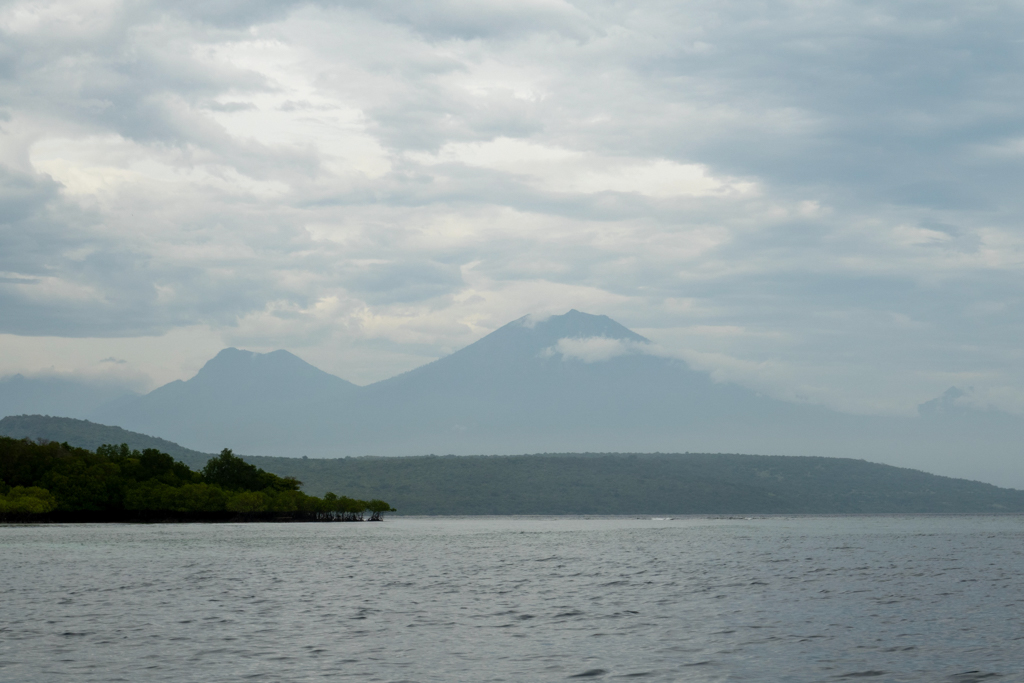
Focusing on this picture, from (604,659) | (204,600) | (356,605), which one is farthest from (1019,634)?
(204,600)

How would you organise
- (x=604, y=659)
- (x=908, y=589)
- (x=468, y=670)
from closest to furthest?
(x=468, y=670) → (x=604, y=659) → (x=908, y=589)

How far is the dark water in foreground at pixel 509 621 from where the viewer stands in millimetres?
34312

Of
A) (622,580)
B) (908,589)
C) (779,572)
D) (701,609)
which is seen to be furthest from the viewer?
(779,572)

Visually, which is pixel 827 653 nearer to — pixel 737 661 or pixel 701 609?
pixel 737 661

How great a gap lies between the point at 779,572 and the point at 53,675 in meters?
62.2

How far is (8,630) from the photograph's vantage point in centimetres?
4306

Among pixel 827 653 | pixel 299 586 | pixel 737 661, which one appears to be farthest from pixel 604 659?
pixel 299 586

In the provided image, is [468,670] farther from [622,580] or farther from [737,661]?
[622,580]

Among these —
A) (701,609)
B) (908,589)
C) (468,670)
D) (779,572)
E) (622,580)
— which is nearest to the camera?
(468,670)

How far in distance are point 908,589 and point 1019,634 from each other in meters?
23.1

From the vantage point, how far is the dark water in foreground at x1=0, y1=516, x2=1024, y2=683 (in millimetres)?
34312

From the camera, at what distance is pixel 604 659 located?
36594 mm

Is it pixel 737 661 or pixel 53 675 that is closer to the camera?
pixel 53 675

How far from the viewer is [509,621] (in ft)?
157
